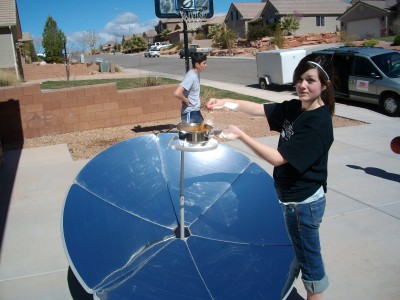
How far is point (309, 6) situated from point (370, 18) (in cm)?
1199

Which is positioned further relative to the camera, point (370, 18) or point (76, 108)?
point (370, 18)

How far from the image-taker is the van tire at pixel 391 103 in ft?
35.2

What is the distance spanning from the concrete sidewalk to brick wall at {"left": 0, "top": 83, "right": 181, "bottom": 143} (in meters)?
1.38

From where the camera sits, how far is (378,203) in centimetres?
538

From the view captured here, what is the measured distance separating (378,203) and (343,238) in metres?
1.14

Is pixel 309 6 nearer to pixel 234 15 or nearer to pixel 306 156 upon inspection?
pixel 234 15

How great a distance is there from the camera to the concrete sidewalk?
3797 millimetres

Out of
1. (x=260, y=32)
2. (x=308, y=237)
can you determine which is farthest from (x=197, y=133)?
(x=260, y=32)

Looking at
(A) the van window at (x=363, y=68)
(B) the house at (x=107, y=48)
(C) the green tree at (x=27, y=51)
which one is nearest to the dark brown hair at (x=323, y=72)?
(A) the van window at (x=363, y=68)

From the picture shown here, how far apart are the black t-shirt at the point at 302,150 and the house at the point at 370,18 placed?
1916 inches

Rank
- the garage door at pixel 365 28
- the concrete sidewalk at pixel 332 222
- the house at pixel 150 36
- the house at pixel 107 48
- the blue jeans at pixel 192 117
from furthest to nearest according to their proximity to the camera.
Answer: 1. the house at pixel 107 48
2. the house at pixel 150 36
3. the garage door at pixel 365 28
4. the blue jeans at pixel 192 117
5. the concrete sidewalk at pixel 332 222

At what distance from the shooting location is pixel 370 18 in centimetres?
5041

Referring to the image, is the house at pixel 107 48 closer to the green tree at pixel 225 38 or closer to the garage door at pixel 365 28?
the green tree at pixel 225 38

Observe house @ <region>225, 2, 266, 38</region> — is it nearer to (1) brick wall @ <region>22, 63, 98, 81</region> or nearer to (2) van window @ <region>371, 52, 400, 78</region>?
(1) brick wall @ <region>22, 63, 98, 81</region>
